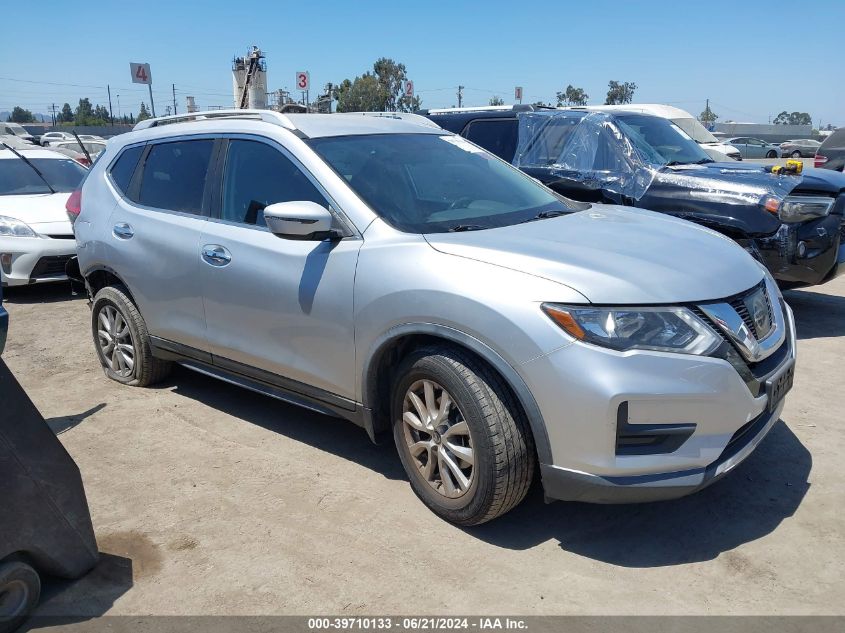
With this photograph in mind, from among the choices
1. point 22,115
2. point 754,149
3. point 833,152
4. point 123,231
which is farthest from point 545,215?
point 22,115

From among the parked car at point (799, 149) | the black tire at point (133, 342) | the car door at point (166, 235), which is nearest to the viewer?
the car door at point (166, 235)

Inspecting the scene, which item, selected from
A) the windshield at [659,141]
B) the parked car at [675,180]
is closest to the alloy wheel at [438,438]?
the parked car at [675,180]

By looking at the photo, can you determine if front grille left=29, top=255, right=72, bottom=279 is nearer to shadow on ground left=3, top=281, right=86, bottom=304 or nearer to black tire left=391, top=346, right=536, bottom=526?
shadow on ground left=3, top=281, right=86, bottom=304

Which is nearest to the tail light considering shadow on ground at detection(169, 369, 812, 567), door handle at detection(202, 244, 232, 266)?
door handle at detection(202, 244, 232, 266)

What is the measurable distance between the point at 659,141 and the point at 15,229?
7.03 meters

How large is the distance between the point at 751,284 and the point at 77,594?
123 inches

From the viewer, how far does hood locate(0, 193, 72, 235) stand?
26.8 feet

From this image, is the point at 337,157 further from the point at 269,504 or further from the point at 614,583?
the point at 614,583

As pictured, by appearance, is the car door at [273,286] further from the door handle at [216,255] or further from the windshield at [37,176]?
the windshield at [37,176]

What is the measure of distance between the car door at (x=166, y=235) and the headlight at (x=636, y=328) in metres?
2.39

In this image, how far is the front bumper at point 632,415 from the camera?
2666 mm

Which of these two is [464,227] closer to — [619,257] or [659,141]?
[619,257]

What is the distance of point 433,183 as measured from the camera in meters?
3.93

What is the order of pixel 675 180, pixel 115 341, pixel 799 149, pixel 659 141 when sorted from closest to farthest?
pixel 115 341, pixel 675 180, pixel 659 141, pixel 799 149
